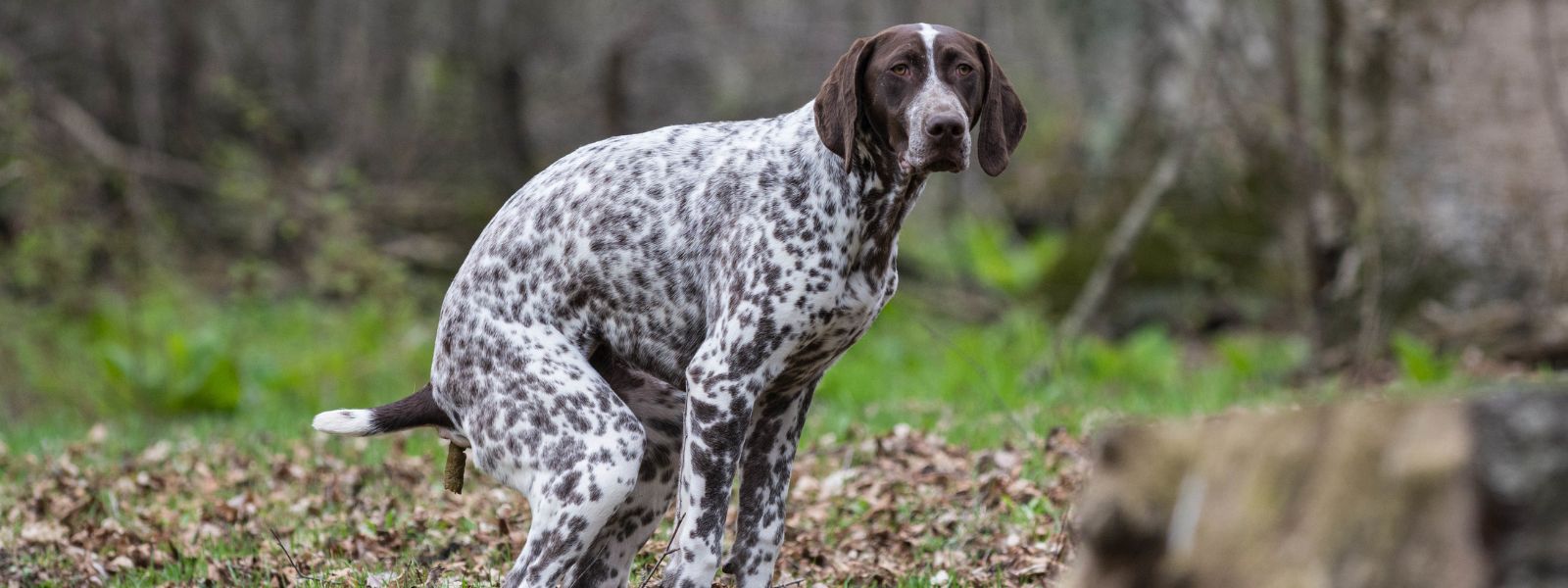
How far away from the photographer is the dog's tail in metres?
4.01

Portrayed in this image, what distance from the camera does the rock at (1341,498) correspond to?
2.00m

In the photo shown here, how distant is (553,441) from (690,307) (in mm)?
548

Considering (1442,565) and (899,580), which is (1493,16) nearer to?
(899,580)

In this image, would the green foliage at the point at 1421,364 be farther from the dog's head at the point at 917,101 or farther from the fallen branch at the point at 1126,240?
the dog's head at the point at 917,101

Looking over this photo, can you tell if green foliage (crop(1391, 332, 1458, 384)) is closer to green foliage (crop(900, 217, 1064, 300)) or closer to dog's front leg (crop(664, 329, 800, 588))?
green foliage (crop(900, 217, 1064, 300))

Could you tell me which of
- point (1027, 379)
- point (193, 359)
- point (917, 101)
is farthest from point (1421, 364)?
point (193, 359)

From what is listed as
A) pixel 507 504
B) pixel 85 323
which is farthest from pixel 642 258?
pixel 85 323

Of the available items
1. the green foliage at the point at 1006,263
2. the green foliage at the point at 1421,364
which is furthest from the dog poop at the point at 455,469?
the green foliage at the point at 1006,263

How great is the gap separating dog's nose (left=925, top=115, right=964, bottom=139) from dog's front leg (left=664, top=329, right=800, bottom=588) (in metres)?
0.66

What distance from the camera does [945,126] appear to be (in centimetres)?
355

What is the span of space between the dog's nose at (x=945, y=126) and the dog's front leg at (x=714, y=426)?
66 cm

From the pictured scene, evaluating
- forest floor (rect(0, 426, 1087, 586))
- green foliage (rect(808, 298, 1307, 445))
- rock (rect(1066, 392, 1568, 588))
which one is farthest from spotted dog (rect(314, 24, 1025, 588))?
green foliage (rect(808, 298, 1307, 445))

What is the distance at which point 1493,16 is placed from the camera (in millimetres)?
9320

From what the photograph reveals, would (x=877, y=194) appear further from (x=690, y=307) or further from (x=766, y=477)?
(x=766, y=477)
